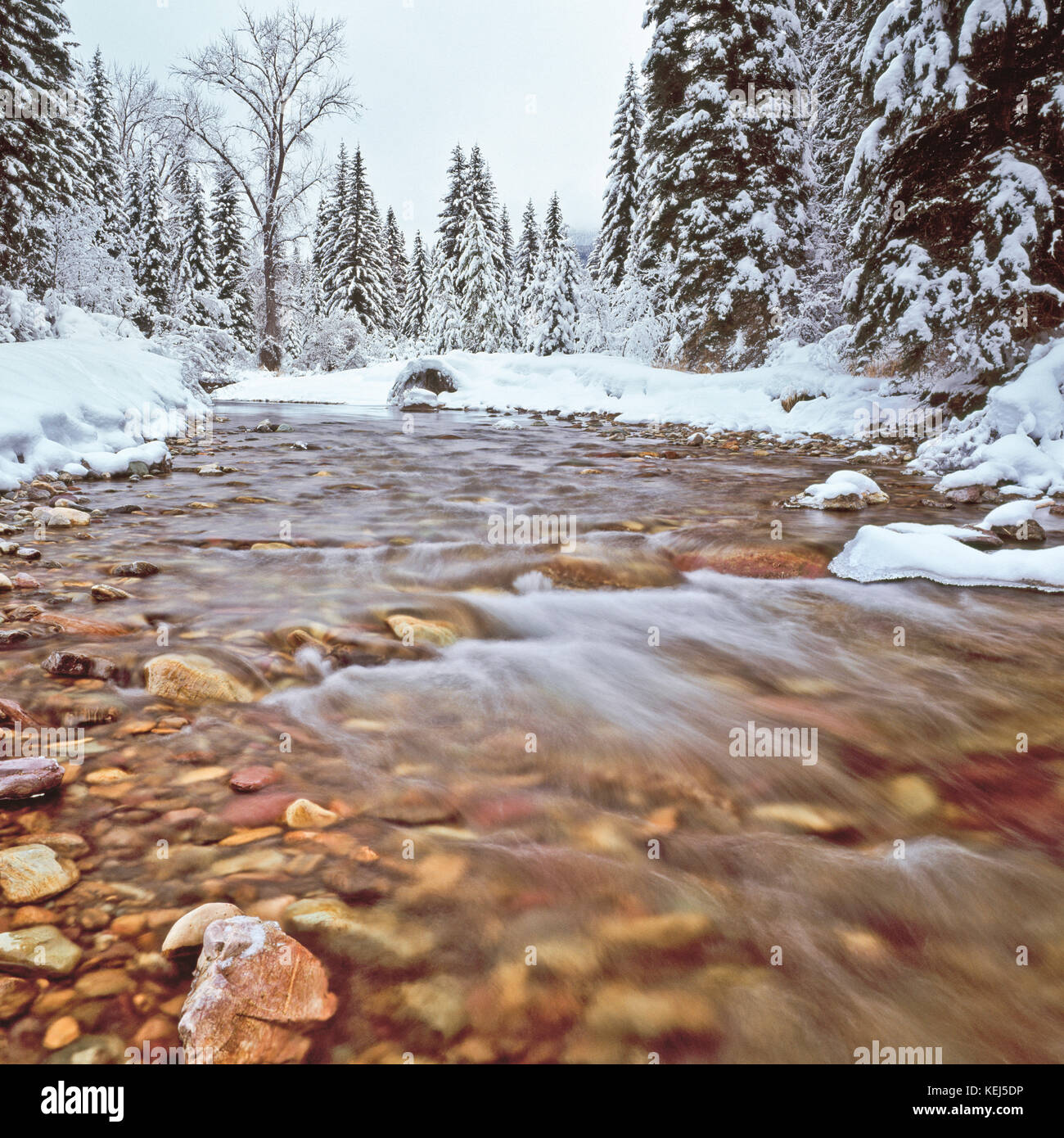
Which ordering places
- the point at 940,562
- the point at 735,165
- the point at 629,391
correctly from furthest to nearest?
the point at 629,391
the point at 735,165
the point at 940,562

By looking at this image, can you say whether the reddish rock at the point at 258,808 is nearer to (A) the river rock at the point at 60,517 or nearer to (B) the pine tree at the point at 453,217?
(A) the river rock at the point at 60,517

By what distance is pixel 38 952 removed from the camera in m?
1.29

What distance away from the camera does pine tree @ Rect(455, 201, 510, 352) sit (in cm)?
3778

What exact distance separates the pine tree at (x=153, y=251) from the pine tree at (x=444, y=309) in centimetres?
1426

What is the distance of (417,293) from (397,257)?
41.9 ft

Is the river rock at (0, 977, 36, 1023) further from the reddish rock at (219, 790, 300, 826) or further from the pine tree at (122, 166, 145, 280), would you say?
the pine tree at (122, 166, 145, 280)

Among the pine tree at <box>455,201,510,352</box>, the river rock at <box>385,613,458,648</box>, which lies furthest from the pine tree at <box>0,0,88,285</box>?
the pine tree at <box>455,201,510,352</box>

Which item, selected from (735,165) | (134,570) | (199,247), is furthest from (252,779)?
(199,247)

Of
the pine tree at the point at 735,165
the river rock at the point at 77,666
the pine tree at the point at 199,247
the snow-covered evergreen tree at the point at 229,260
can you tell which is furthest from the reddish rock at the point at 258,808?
the snow-covered evergreen tree at the point at 229,260

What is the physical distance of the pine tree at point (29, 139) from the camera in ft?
45.2

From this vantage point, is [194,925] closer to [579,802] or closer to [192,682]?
[579,802]

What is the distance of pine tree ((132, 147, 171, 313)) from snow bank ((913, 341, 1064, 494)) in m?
39.3

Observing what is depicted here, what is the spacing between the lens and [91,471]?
6.62 metres

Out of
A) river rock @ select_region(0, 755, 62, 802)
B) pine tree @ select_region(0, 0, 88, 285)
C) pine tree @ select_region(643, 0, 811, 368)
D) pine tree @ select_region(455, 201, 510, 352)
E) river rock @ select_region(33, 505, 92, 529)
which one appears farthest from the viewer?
pine tree @ select_region(455, 201, 510, 352)
